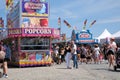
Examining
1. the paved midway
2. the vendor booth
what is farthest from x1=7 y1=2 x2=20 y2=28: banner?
the vendor booth

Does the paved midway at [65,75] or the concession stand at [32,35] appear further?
the concession stand at [32,35]

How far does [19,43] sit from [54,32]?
2458 mm

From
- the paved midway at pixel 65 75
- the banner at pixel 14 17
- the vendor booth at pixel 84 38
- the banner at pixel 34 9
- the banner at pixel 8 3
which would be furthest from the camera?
the vendor booth at pixel 84 38

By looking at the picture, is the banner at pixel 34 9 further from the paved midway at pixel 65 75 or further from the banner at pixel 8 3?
the paved midway at pixel 65 75

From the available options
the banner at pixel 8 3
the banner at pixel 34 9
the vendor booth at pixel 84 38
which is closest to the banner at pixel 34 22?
the banner at pixel 34 9

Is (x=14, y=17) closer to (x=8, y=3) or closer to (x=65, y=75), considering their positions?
(x=8, y=3)

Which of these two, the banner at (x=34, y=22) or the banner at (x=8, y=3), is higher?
the banner at (x=8, y=3)

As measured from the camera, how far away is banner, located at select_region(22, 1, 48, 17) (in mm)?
23609

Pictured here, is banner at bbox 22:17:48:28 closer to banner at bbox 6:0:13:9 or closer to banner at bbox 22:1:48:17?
banner at bbox 22:1:48:17

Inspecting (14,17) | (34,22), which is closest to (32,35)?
(34,22)

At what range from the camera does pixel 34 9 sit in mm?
23875

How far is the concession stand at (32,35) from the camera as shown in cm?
2261

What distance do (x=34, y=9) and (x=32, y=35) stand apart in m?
2.30

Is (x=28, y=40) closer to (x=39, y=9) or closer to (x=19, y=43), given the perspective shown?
(x=19, y=43)
